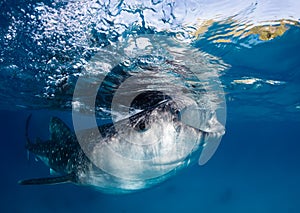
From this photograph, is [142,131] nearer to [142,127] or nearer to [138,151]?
[142,127]

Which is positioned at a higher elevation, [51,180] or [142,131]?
[142,131]

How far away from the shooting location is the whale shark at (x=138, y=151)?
11.6 ft

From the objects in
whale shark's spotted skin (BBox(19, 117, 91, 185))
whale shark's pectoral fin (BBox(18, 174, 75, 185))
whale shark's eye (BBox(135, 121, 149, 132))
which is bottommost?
whale shark's pectoral fin (BBox(18, 174, 75, 185))

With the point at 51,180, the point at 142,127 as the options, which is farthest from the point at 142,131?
Result: the point at 51,180

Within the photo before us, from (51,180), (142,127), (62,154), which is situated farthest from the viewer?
(62,154)

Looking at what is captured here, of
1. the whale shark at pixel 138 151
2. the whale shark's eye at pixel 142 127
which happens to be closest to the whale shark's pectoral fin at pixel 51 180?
the whale shark at pixel 138 151

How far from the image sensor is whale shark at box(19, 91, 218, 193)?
3549 millimetres

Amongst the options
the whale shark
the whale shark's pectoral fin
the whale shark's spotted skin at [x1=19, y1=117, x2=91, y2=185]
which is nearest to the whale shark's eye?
the whale shark

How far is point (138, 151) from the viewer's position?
378 centimetres

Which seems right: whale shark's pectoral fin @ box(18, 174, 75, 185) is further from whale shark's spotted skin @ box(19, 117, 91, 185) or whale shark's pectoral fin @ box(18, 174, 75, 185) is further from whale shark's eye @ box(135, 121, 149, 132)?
whale shark's eye @ box(135, 121, 149, 132)

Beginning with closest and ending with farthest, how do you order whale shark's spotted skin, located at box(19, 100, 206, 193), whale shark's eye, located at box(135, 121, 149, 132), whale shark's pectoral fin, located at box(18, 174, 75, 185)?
whale shark's spotted skin, located at box(19, 100, 206, 193) → whale shark's eye, located at box(135, 121, 149, 132) → whale shark's pectoral fin, located at box(18, 174, 75, 185)

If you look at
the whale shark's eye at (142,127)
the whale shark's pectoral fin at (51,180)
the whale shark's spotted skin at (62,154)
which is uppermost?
the whale shark's eye at (142,127)

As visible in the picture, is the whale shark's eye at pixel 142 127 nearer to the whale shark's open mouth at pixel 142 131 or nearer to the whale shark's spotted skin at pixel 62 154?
the whale shark's open mouth at pixel 142 131

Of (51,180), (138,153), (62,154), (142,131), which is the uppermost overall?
(142,131)
